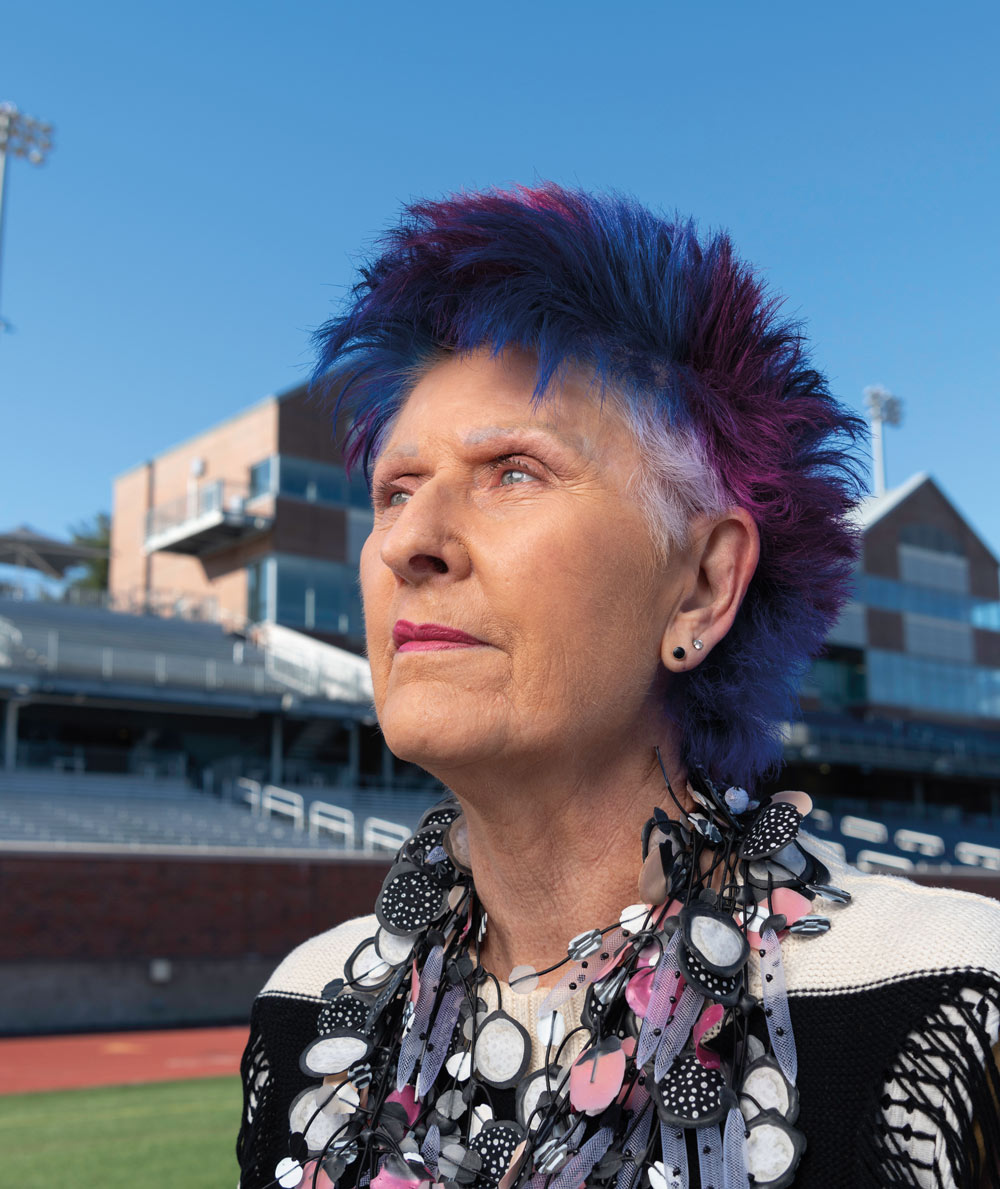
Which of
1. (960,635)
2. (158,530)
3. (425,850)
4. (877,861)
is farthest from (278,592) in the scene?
(425,850)

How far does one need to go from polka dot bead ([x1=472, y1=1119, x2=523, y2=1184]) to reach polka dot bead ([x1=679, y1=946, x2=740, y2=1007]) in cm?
34

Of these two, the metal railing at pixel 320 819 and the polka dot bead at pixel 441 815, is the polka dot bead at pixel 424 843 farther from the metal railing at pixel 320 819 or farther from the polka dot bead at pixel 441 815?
the metal railing at pixel 320 819

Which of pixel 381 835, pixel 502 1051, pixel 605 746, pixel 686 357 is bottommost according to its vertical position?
pixel 381 835

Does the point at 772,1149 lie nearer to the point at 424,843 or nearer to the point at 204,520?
the point at 424,843

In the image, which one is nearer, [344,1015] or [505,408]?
[505,408]

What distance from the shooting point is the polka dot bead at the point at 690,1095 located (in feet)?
4.98

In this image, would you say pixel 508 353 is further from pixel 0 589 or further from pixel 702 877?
pixel 0 589

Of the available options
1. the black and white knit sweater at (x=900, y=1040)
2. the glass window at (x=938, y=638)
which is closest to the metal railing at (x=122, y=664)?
the glass window at (x=938, y=638)

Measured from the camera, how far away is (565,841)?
1.83m

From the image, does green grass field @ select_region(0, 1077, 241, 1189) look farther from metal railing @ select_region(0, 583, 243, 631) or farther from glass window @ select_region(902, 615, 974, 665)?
glass window @ select_region(902, 615, 974, 665)

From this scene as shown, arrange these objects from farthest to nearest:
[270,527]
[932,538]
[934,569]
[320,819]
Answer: [932,538] → [934,569] → [270,527] → [320,819]

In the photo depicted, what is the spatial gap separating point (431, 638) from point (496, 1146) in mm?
708

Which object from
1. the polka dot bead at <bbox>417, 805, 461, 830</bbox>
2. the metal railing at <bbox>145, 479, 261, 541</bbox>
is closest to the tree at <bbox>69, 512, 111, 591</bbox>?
the metal railing at <bbox>145, 479, 261, 541</bbox>

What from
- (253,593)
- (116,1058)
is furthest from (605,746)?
(253,593)
